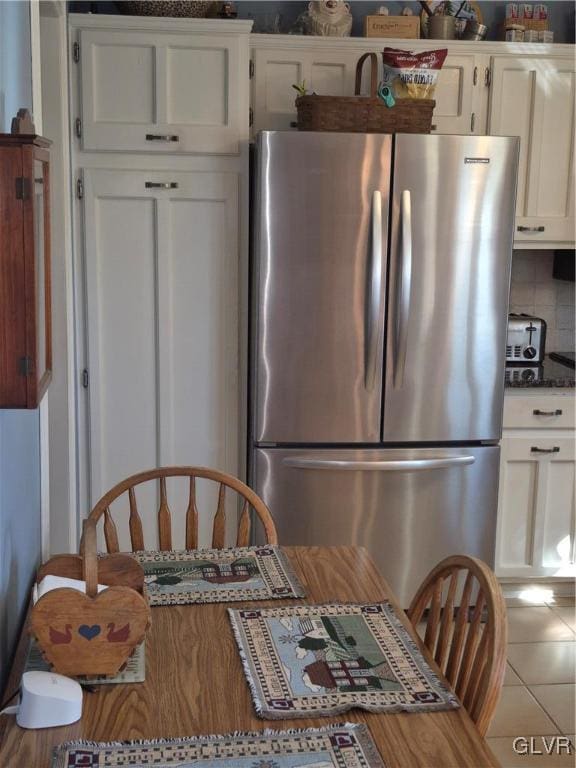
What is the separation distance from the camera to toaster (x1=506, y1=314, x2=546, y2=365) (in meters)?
3.84

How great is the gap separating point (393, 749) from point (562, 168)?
2889mm

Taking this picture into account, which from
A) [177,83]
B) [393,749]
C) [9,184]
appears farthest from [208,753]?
[177,83]

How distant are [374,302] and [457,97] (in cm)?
92

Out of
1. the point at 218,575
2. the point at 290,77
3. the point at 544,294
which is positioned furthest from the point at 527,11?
the point at 218,575

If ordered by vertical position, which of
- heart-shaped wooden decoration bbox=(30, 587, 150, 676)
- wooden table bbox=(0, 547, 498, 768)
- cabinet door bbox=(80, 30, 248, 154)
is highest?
cabinet door bbox=(80, 30, 248, 154)

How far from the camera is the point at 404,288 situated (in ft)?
11.0

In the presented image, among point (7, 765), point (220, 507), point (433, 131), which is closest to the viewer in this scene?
point (7, 765)

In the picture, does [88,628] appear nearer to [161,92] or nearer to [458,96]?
[161,92]

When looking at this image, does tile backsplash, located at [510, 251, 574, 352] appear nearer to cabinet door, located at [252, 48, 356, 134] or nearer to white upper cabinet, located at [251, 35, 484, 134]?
white upper cabinet, located at [251, 35, 484, 134]

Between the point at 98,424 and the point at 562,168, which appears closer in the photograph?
the point at 98,424

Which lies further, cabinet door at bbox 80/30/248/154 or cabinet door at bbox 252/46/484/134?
cabinet door at bbox 252/46/484/134

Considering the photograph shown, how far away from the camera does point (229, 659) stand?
5.30ft

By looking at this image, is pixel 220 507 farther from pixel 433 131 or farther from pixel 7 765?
pixel 433 131

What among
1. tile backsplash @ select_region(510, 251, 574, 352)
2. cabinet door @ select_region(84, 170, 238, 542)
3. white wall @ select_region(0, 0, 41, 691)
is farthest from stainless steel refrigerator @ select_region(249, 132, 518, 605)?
white wall @ select_region(0, 0, 41, 691)
